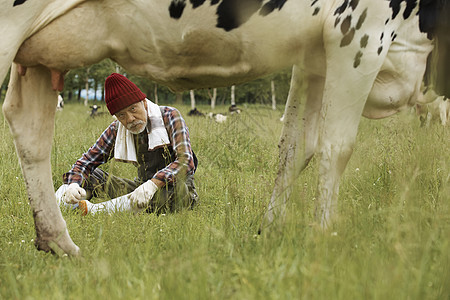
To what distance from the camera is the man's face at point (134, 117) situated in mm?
3927

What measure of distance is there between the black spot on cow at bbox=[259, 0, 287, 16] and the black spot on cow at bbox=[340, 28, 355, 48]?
372 mm

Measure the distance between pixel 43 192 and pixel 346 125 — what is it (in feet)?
5.61

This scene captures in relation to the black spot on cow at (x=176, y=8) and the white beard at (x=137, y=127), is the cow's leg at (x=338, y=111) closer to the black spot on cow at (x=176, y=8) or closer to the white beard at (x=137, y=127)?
the black spot on cow at (x=176, y=8)

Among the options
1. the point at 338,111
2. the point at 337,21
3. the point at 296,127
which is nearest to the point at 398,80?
the point at 338,111

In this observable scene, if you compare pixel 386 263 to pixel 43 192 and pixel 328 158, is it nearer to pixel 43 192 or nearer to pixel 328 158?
pixel 328 158

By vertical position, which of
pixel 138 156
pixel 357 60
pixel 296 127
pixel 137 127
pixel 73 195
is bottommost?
pixel 73 195

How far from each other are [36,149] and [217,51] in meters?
1.14

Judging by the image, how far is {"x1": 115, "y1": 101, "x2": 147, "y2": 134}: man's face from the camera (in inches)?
155

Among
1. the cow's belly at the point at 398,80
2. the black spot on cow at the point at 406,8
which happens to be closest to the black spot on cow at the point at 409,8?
Answer: the black spot on cow at the point at 406,8

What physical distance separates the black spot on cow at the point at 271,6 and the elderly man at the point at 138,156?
1.50 metres

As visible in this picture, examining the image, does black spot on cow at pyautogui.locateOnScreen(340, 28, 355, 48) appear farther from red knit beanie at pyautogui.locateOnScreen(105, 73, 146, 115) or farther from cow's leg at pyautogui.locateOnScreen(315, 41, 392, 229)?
red knit beanie at pyautogui.locateOnScreen(105, 73, 146, 115)

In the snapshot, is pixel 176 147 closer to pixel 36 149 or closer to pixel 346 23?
pixel 36 149

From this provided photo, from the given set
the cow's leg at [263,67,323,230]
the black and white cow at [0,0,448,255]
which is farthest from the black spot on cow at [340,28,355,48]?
the cow's leg at [263,67,323,230]

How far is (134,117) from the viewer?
13.0 feet
